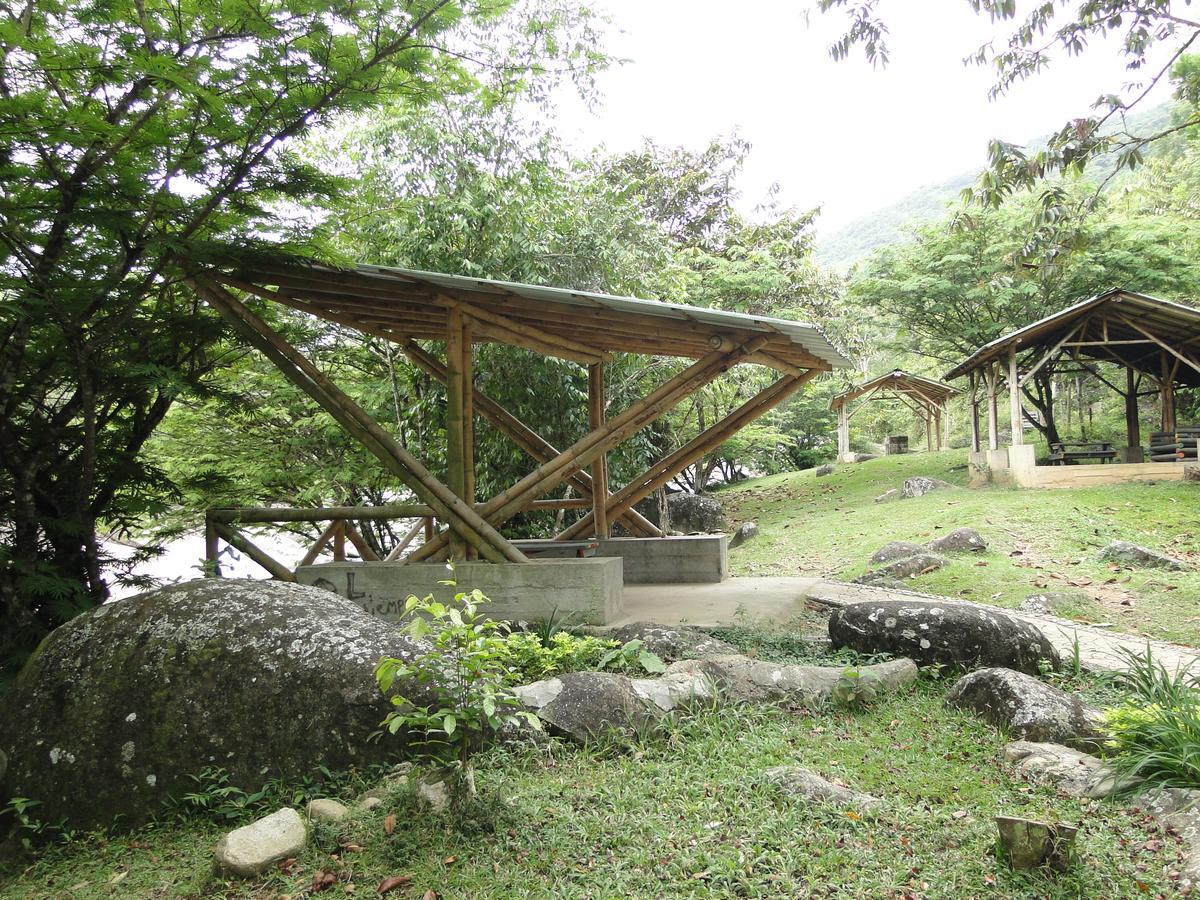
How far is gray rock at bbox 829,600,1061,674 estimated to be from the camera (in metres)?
5.34

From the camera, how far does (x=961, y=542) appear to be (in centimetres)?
1143

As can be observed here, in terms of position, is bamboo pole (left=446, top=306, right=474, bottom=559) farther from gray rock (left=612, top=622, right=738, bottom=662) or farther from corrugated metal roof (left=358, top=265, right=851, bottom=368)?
gray rock (left=612, top=622, right=738, bottom=662)

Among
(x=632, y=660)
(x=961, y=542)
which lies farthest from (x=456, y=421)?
(x=961, y=542)

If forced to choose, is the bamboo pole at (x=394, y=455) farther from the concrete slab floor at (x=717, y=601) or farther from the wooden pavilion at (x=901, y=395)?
the wooden pavilion at (x=901, y=395)

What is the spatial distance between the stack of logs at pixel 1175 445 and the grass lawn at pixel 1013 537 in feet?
5.41

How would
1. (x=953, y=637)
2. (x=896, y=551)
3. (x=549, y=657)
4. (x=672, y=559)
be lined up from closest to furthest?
(x=549, y=657) → (x=953, y=637) → (x=672, y=559) → (x=896, y=551)

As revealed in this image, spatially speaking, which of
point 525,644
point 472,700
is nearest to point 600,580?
point 525,644

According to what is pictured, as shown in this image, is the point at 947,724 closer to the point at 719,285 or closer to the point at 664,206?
the point at 719,285

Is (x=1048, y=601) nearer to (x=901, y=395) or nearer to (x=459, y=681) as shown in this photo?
(x=459, y=681)

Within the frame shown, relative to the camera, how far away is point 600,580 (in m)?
7.13

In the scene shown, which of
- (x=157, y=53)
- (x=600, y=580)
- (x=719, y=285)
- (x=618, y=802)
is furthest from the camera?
(x=719, y=285)

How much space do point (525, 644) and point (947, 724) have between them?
2617mm

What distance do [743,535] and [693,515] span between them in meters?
1.32

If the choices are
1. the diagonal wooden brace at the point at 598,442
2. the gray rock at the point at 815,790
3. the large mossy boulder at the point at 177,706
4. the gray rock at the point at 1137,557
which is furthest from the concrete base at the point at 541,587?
the gray rock at the point at 1137,557
